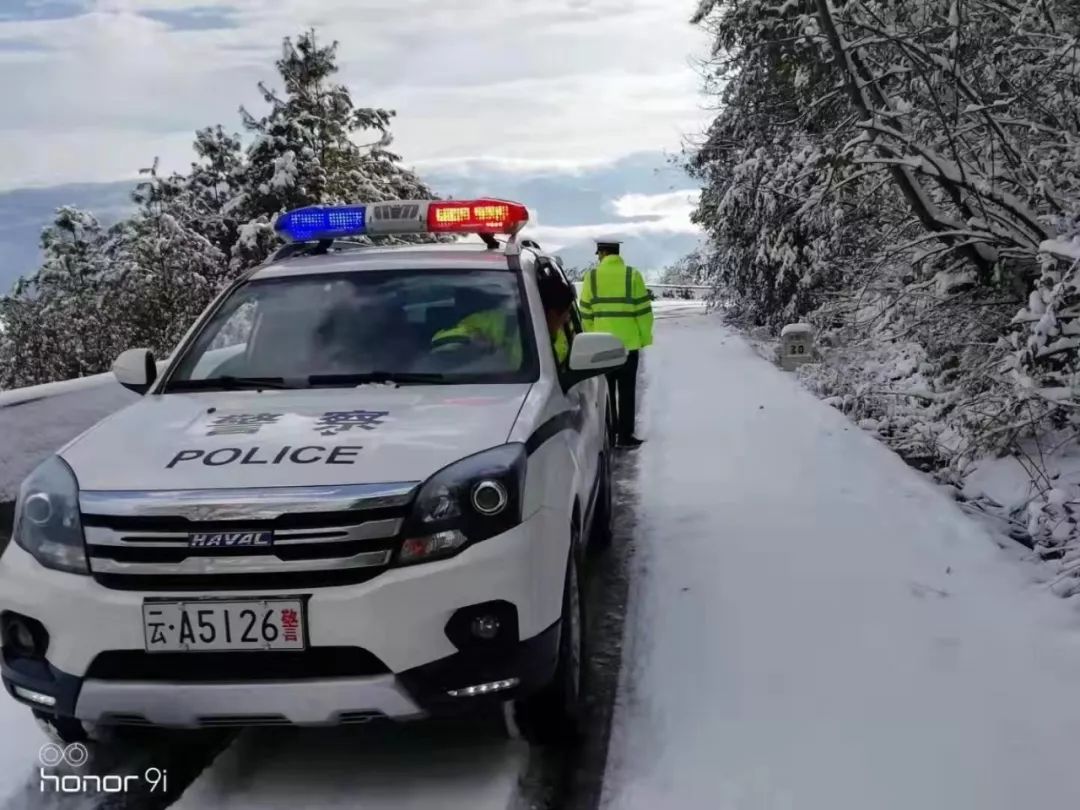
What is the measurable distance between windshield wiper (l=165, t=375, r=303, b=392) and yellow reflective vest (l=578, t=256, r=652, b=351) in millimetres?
5546

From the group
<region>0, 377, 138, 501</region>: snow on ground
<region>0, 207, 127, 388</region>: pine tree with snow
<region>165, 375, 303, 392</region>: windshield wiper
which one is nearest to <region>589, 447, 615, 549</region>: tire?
<region>165, 375, 303, 392</region>: windshield wiper

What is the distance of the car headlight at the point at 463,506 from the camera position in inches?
129

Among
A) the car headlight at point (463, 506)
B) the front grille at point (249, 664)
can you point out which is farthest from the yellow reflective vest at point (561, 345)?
the front grille at point (249, 664)

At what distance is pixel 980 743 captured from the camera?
3.90 m

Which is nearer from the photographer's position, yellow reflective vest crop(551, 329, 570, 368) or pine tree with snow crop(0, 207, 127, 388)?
yellow reflective vest crop(551, 329, 570, 368)

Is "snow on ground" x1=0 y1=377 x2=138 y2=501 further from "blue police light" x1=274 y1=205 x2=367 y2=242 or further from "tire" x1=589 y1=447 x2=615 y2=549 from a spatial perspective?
"tire" x1=589 y1=447 x2=615 y2=549

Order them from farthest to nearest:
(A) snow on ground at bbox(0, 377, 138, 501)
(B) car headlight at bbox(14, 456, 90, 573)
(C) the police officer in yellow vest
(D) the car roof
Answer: (C) the police officer in yellow vest
(A) snow on ground at bbox(0, 377, 138, 501)
(D) the car roof
(B) car headlight at bbox(14, 456, 90, 573)

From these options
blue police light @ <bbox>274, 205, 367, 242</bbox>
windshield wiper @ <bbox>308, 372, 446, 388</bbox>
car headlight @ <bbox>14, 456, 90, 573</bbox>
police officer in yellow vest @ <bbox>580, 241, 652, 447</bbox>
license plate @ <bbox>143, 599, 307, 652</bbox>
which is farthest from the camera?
police officer in yellow vest @ <bbox>580, 241, 652, 447</bbox>

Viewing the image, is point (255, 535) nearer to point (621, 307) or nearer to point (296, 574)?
point (296, 574)

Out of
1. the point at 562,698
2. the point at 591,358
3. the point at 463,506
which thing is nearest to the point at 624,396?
the point at 591,358

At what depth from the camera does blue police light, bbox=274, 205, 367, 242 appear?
541 cm

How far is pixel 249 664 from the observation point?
325cm

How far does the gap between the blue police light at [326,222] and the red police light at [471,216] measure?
38cm

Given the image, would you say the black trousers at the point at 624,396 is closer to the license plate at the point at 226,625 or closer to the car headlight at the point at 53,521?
the car headlight at the point at 53,521
